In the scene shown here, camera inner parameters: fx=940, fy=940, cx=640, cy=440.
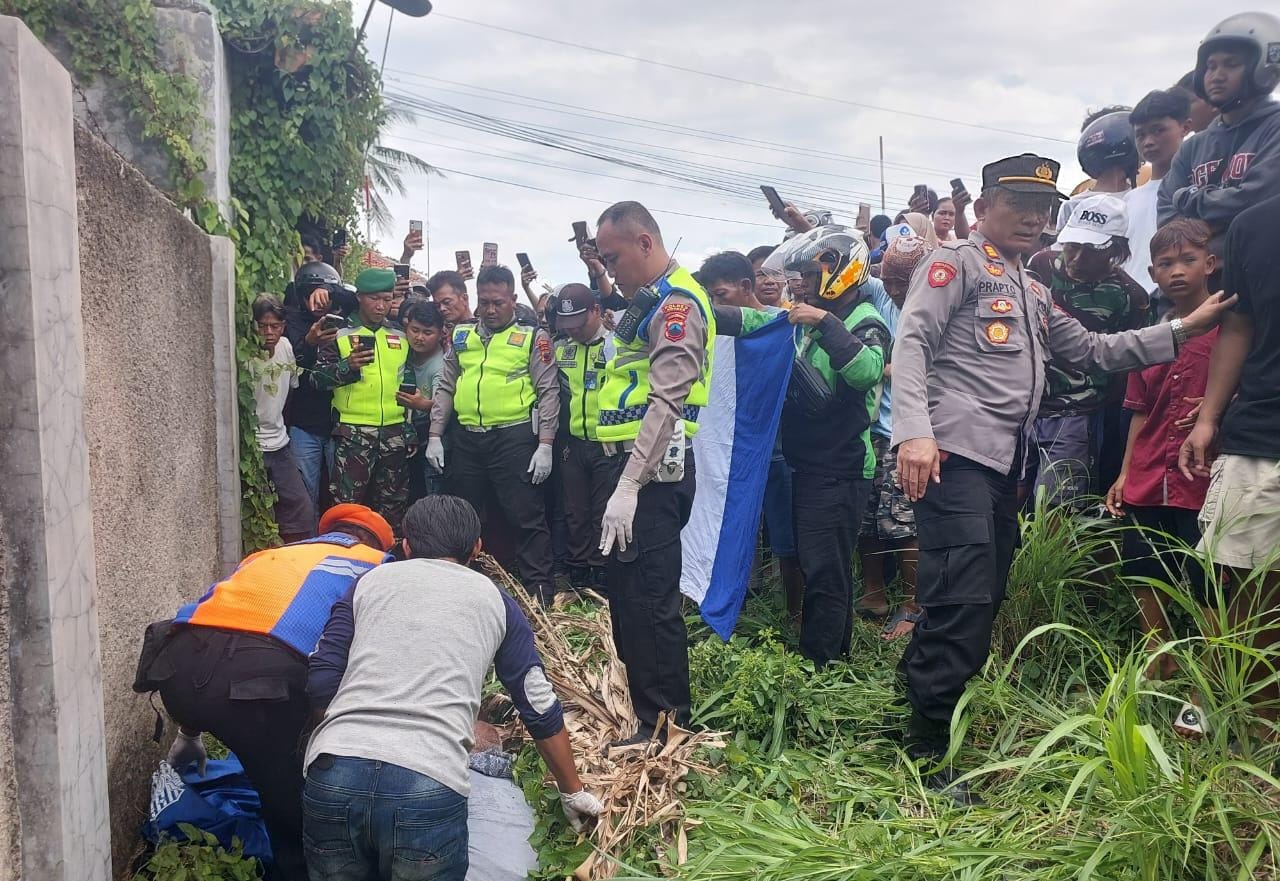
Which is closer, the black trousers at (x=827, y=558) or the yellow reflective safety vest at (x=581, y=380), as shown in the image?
the black trousers at (x=827, y=558)

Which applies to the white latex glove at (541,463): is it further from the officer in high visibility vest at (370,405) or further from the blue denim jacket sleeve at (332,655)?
the blue denim jacket sleeve at (332,655)

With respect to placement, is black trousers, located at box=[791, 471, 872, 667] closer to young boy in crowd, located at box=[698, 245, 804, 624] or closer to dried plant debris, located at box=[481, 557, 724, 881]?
young boy in crowd, located at box=[698, 245, 804, 624]

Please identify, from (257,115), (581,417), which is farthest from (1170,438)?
(257,115)

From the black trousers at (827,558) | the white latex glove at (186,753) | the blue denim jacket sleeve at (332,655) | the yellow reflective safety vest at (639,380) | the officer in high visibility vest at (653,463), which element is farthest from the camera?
the black trousers at (827,558)

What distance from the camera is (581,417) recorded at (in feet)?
17.6

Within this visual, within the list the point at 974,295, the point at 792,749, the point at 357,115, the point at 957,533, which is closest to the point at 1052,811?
the point at 957,533

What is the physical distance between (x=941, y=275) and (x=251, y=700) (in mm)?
2482

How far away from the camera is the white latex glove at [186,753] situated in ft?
10.4

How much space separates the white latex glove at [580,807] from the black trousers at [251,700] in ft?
2.65

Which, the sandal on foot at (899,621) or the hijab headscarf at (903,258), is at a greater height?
the hijab headscarf at (903,258)

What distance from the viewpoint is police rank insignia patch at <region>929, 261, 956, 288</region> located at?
3.05 metres

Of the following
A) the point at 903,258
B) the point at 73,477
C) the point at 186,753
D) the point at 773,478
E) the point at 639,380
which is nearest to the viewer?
the point at 73,477

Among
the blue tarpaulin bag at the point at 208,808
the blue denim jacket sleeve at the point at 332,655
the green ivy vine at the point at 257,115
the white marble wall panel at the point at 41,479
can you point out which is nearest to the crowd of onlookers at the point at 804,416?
the blue denim jacket sleeve at the point at 332,655

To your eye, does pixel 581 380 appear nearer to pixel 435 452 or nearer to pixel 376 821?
pixel 435 452
